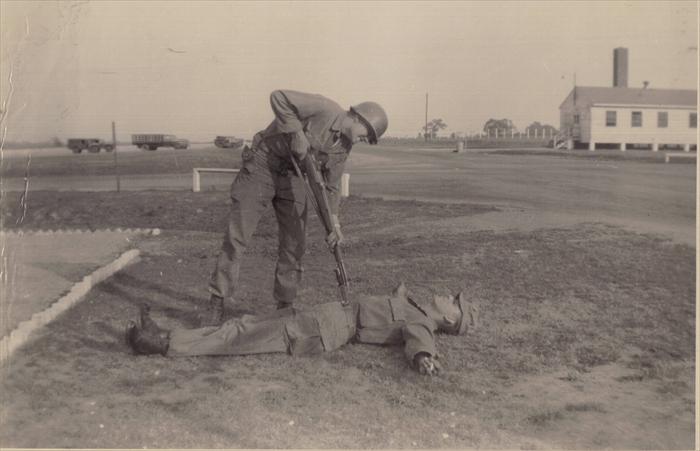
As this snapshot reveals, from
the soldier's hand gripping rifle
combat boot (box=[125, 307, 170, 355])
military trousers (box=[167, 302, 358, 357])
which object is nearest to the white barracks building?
the soldier's hand gripping rifle

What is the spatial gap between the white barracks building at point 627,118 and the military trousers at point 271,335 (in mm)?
25897

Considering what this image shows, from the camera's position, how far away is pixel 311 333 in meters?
4.16

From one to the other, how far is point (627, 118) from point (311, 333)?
28.4 metres

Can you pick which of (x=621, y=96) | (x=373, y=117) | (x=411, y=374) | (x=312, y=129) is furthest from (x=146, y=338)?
(x=621, y=96)

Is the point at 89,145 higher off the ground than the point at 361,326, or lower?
higher

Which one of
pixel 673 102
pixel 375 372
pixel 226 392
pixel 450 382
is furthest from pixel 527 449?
pixel 673 102

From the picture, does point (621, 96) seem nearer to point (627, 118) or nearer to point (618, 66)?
point (627, 118)

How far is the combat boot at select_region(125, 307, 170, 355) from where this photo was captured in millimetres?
4012

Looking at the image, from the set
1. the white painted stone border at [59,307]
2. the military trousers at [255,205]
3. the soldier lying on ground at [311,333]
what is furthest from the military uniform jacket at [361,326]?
the white painted stone border at [59,307]

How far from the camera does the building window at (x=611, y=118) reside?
2936 cm

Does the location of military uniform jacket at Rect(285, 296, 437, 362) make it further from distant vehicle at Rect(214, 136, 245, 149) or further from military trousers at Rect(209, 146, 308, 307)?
distant vehicle at Rect(214, 136, 245, 149)

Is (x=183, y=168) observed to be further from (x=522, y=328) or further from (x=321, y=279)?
(x=522, y=328)

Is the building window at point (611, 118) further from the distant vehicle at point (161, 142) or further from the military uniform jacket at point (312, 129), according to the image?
the military uniform jacket at point (312, 129)

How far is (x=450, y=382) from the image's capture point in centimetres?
383
